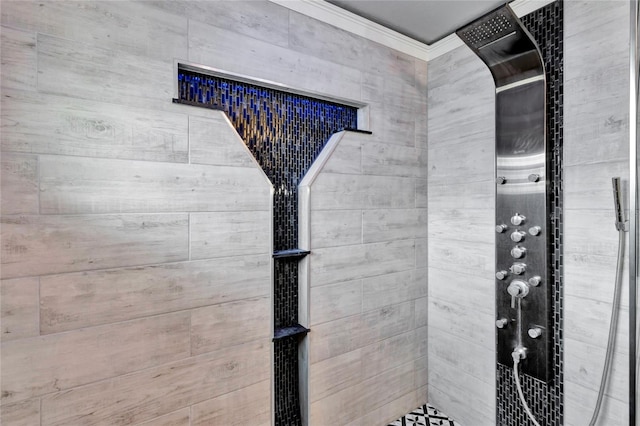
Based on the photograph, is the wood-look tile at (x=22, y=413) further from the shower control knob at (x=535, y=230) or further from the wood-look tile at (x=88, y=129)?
the shower control knob at (x=535, y=230)

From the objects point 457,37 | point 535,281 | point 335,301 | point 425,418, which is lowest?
point 425,418

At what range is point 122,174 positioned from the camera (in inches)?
47.8

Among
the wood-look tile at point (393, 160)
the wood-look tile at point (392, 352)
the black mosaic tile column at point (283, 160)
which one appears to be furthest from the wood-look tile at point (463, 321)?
the black mosaic tile column at point (283, 160)

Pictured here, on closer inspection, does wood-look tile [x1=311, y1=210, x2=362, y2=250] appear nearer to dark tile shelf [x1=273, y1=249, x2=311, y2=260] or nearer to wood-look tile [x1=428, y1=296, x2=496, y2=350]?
dark tile shelf [x1=273, y1=249, x2=311, y2=260]

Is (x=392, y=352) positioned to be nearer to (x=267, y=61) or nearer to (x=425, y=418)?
(x=425, y=418)

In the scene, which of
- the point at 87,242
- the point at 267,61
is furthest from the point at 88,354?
the point at 267,61

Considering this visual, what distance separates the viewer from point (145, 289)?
1.26 meters

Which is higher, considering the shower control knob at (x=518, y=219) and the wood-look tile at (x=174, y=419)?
the shower control knob at (x=518, y=219)

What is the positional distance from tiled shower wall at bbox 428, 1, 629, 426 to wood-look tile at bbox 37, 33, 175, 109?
1555mm

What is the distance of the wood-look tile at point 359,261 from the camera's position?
1711 millimetres

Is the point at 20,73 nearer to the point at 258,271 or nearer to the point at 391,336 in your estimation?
the point at 258,271

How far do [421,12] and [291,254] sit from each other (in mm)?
1439

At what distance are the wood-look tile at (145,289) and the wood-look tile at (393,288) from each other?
0.64 metres

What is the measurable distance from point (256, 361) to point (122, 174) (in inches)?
38.2
